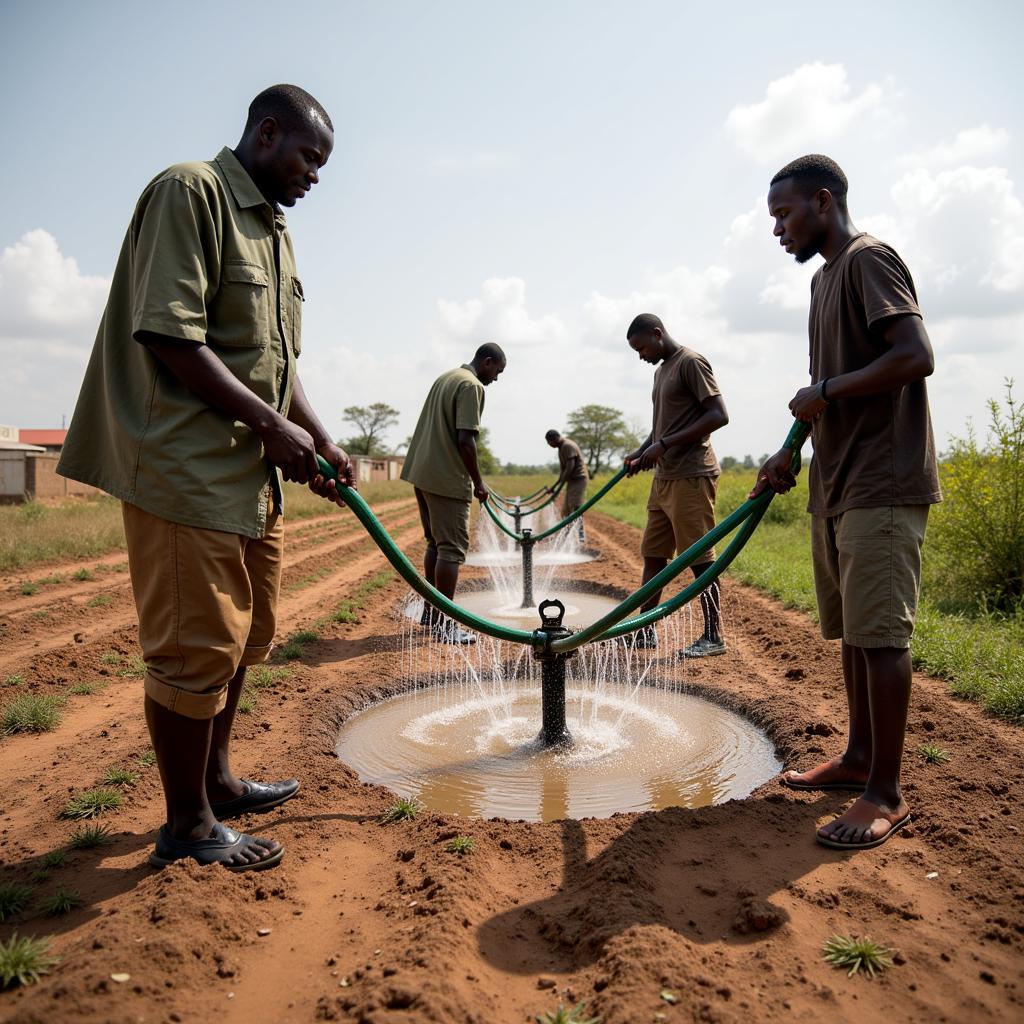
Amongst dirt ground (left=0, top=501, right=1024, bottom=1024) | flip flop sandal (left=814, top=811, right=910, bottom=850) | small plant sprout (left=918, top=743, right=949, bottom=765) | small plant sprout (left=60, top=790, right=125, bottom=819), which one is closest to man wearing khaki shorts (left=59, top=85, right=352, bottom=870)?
dirt ground (left=0, top=501, right=1024, bottom=1024)

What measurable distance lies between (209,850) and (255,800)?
49 centimetres

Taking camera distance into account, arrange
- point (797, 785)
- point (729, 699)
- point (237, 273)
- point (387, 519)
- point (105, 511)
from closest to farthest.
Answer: point (237, 273), point (797, 785), point (729, 699), point (105, 511), point (387, 519)

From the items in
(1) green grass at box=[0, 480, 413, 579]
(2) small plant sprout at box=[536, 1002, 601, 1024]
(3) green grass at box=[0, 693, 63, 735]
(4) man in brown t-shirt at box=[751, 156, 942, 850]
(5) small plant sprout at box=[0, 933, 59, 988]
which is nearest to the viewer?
(2) small plant sprout at box=[536, 1002, 601, 1024]

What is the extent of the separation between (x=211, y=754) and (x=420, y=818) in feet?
2.59

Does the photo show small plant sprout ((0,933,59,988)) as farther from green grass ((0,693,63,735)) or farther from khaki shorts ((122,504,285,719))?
green grass ((0,693,63,735))

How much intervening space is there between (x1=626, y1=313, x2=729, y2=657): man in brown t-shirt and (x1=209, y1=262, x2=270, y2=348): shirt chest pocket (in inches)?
130

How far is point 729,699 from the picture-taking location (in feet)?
14.1

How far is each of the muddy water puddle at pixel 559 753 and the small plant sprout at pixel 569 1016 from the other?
1257mm

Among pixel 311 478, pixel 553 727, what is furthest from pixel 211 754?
pixel 553 727

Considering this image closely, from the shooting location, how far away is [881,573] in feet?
8.29

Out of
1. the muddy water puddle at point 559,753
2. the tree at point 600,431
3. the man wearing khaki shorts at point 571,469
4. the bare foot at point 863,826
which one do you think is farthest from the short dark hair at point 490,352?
the tree at point 600,431

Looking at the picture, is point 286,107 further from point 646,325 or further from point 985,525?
point 985,525

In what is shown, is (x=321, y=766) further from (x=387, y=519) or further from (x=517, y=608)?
(x=387, y=519)

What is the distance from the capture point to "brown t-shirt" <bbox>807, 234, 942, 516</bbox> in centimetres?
251
